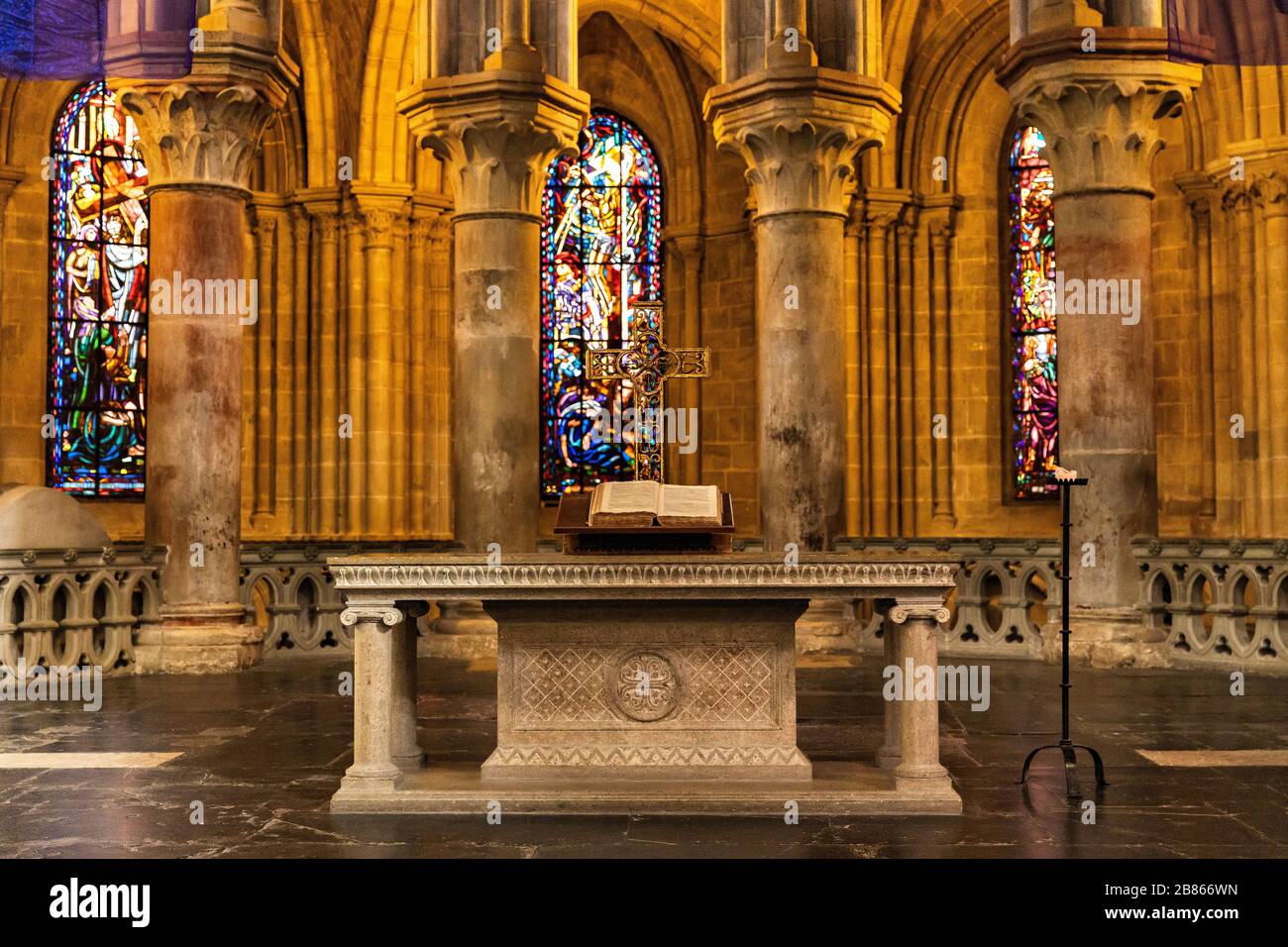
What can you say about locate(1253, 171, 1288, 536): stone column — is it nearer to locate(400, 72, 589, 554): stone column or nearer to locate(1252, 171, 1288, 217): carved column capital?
locate(1252, 171, 1288, 217): carved column capital

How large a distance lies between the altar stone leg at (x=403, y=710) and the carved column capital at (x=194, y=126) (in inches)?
242

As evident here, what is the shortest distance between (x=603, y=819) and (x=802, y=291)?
6764 mm

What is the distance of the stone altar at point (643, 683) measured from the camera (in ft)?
20.1

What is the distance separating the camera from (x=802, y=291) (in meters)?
12.0

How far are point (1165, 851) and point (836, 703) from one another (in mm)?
4390

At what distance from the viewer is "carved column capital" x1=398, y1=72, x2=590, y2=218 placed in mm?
11914

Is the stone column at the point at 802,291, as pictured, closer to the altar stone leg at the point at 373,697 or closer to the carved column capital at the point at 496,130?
the carved column capital at the point at 496,130

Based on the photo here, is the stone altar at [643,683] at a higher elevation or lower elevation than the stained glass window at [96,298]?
lower

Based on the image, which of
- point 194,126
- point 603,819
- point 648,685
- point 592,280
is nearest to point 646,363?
point 648,685

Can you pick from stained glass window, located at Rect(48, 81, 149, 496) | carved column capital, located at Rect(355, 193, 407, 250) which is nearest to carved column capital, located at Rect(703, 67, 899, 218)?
carved column capital, located at Rect(355, 193, 407, 250)

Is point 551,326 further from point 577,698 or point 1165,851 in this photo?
point 1165,851

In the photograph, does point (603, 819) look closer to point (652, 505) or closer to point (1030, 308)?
point (652, 505)

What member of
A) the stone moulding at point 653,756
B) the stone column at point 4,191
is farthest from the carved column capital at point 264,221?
the stone moulding at point 653,756
